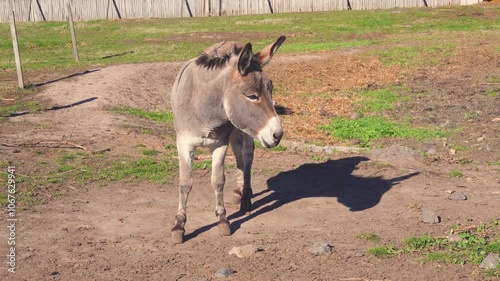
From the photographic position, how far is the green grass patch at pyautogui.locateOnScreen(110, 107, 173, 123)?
17.0m

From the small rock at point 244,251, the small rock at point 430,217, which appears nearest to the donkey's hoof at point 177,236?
the small rock at point 244,251

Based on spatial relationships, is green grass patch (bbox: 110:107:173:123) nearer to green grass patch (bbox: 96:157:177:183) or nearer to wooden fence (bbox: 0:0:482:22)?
green grass patch (bbox: 96:157:177:183)

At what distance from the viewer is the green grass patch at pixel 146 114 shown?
671 inches

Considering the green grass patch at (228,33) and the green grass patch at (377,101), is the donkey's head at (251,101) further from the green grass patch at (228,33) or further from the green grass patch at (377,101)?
the green grass patch at (228,33)

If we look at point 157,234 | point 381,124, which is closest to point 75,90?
point 381,124

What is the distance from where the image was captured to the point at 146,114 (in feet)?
56.7

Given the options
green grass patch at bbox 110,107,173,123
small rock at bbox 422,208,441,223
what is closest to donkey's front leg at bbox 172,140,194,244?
small rock at bbox 422,208,441,223

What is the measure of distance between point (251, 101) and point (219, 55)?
1.06 metres

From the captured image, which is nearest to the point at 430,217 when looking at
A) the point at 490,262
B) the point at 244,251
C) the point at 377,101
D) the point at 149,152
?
the point at 490,262

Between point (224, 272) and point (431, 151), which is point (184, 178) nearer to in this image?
point (224, 272)

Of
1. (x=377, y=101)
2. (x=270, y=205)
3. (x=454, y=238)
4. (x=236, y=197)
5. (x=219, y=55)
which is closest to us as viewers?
(x=454, y=238)

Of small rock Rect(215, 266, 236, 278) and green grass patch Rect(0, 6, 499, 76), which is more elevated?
green grass patch Rect(0, 6, 499, 76)

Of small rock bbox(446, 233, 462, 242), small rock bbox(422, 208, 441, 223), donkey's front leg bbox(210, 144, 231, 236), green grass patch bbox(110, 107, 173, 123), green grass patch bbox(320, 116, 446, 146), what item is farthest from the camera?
green grass patch bbox(110, 107, 173, 123)

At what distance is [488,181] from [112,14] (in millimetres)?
38869
